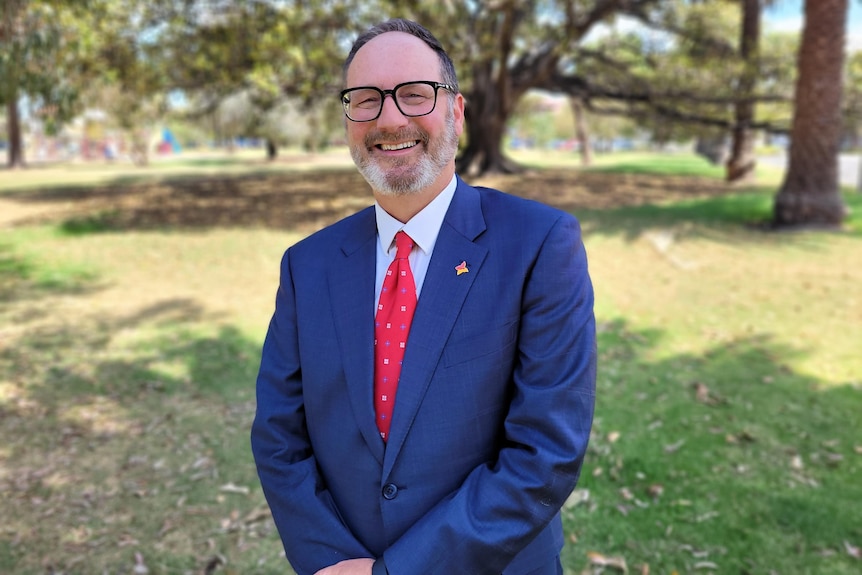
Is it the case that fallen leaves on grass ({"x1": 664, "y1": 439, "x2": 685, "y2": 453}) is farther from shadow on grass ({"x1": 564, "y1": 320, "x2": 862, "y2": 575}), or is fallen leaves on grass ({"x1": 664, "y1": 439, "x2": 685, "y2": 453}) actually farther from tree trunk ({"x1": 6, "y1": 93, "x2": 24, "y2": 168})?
tree trunk ({"x1": 6, "y1": 93, "x2": 24, "y2": 168})

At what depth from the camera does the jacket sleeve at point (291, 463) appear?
6.15ft

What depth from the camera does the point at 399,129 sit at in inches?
71.2

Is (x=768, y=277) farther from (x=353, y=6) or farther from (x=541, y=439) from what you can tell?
(x=353, y=6)

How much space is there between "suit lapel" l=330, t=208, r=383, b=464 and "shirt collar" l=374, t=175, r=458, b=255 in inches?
2.8

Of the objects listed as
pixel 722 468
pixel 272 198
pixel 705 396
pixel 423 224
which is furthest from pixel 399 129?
pixel 272 198

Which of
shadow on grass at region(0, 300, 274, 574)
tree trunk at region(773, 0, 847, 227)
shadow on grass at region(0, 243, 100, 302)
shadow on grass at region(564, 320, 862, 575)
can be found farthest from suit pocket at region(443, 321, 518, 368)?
tree trunk at region(773, 0, 847, 227)

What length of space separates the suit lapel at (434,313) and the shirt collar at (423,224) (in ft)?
0.14

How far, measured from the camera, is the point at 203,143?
110 metres

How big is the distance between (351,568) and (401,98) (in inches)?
52.8

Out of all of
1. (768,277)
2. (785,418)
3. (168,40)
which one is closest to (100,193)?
(168,40)

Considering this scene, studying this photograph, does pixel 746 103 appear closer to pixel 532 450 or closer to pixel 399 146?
pixel 399 146

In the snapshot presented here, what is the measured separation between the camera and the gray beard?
6.02 feet

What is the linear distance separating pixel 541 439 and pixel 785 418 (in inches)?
165

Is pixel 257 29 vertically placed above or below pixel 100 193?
above
